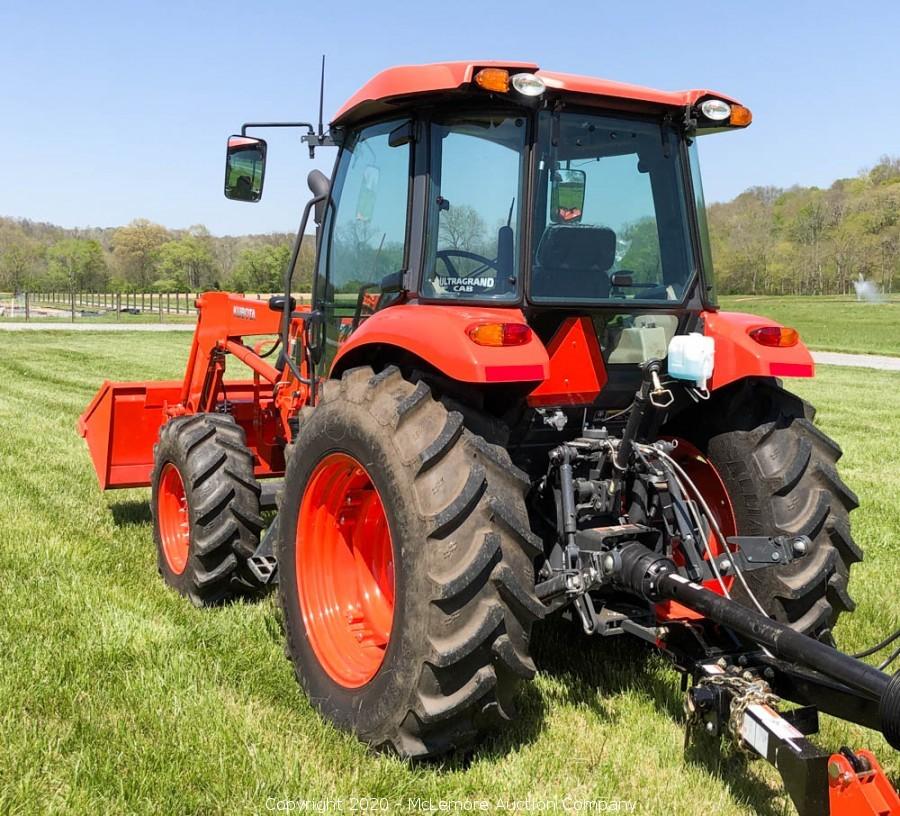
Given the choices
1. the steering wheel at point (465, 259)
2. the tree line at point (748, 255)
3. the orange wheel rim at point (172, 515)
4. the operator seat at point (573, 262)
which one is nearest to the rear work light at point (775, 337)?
the operator seat at point (573, 262)

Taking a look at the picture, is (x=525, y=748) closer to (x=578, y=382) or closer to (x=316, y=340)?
(x=578, y=382)

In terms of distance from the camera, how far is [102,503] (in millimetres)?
7039

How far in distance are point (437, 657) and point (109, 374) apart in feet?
54.0

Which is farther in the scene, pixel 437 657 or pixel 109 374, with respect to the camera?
pixel 109 374

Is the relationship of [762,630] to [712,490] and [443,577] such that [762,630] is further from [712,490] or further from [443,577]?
[712,490]

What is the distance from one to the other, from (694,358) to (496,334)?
2.59ft

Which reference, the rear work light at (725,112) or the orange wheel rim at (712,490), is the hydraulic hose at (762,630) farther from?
the rear work light at (725,112)

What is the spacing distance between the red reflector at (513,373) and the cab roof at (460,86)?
1067 mm

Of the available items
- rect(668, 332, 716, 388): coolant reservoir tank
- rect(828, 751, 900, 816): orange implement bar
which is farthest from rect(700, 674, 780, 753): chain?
rect(668, 332, 716, 388): coolant reservoir tank

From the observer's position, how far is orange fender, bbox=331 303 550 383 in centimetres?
302

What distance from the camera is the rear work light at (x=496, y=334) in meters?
3.10

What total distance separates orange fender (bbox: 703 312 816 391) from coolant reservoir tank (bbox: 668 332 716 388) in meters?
0.35

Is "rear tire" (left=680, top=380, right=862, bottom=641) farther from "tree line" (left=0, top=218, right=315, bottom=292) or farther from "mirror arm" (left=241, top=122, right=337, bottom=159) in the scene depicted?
"tree line" (left=0, top=218, right=315, bottom=292)

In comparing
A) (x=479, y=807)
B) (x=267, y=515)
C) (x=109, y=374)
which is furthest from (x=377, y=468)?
(x=109, y=374)
